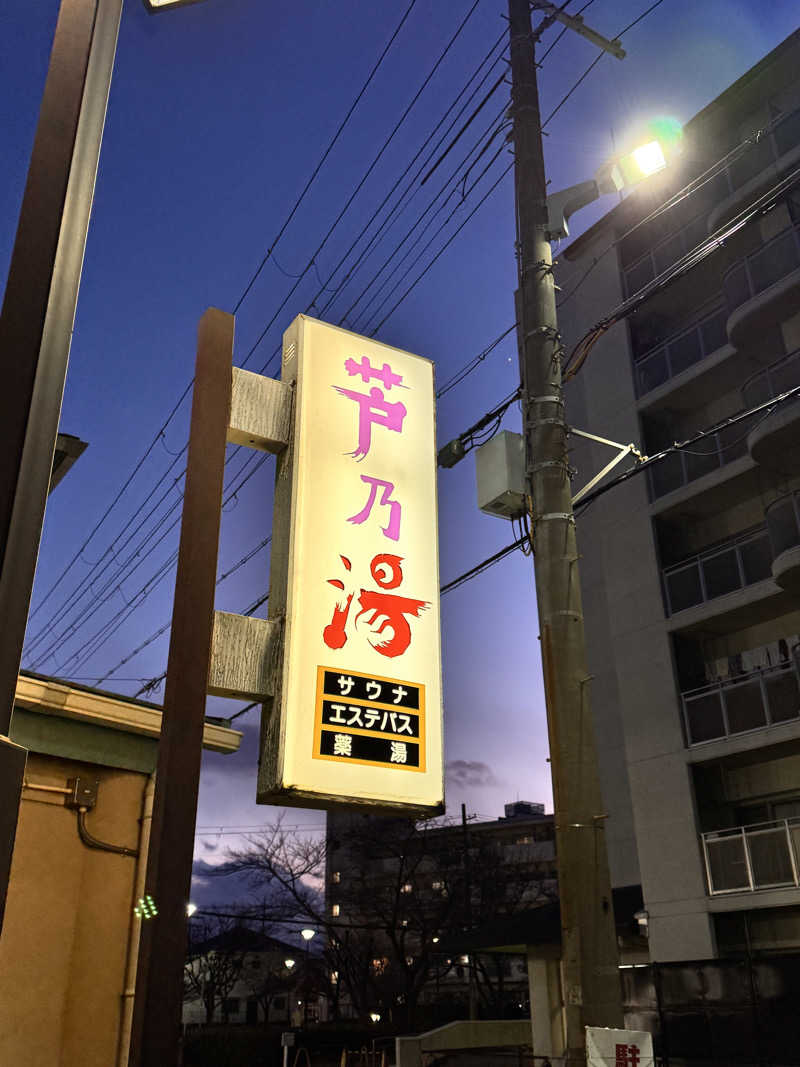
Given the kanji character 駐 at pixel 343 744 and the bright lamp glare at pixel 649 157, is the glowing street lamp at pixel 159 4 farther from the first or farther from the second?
the bright lamp glare at pixel 649 157

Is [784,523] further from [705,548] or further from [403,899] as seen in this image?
[403,899]

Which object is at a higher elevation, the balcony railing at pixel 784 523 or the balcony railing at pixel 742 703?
the balcony railing at pixel 784 523

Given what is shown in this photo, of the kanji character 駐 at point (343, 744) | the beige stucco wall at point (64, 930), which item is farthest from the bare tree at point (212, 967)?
the kanji character 駐 at point (343, 744)

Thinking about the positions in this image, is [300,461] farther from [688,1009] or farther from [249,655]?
[688,1009]

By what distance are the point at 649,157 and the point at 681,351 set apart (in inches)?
673

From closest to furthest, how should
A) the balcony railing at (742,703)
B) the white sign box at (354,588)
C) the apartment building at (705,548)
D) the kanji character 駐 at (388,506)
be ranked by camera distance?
the white sign box at (354,588) → the kanji character 駐 at (388,506) → the balcony railing at (742,703) → the apartment building at (705,548)

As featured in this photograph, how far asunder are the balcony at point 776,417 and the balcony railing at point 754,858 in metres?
8.22

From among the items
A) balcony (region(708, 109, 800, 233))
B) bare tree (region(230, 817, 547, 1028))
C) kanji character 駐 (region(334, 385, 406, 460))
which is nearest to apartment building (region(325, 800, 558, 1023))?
bare tree (region(230, 817, 547, 1028))

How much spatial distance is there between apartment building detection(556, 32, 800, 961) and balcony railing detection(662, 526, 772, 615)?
0.05 meters

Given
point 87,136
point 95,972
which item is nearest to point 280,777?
point 87,136

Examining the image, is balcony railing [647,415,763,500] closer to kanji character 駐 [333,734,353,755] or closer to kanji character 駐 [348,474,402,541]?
kanji character 駐 [348,474,402,541]

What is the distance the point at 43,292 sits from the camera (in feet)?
7.94

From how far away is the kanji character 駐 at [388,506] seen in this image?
5332 mm

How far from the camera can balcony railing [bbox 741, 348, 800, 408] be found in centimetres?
2039
